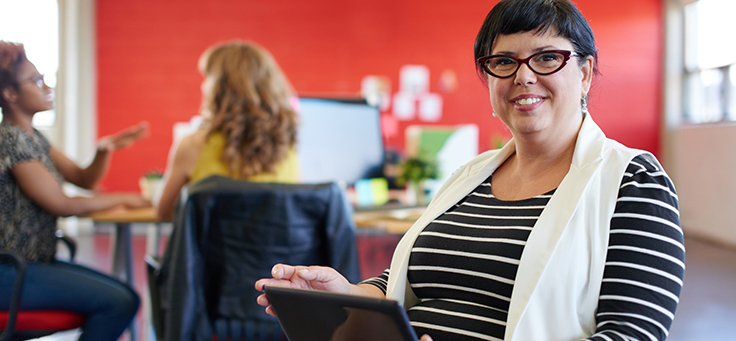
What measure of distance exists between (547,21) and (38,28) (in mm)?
6490

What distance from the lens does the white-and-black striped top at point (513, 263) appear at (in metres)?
0.87

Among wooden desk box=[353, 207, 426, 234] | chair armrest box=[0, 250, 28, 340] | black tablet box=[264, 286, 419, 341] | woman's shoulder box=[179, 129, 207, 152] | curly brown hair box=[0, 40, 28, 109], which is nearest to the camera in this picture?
black tablet box=[264, 286, 419, 341]

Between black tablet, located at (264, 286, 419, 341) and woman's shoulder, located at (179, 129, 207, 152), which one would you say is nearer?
black tablet, located at (264, 286, 419, 341)

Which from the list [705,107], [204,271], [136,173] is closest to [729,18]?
[705,107]

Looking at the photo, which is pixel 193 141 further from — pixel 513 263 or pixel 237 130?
pixel 513 263

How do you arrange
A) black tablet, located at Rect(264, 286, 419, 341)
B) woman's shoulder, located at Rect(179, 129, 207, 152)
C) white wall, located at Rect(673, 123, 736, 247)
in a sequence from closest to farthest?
black tablet, located at Rect(264, 286, 419, 341) → woman's shoulder, located at Rect(179, 129, 207, 152) → white wall, located at Rect(673, 123, 736, 247)

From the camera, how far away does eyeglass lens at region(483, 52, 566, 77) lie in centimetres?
107

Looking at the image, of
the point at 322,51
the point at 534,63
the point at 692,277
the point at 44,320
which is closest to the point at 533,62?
the point at 534,63

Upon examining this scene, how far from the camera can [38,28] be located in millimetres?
6176

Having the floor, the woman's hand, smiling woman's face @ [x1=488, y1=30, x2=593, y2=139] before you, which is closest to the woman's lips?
smiling woman's face @ [x1=488, y1=30, x2=593, y2=139]

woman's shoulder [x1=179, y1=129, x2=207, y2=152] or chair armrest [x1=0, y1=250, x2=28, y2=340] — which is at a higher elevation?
woman's shoulder [x1=179, y1=129, x2=207, y2=152]

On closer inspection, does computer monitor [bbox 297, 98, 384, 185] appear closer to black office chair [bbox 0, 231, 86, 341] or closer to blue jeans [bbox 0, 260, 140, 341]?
blue jeans [bbox 0, 260, 140, 341]

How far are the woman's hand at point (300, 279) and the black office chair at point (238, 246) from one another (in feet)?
2.48

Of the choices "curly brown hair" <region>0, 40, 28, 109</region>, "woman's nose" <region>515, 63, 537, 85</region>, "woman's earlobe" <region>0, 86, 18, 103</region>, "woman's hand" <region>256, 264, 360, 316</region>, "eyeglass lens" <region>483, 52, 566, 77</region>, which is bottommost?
"woman's hand" <region>256, 264, 360, 316</region>
